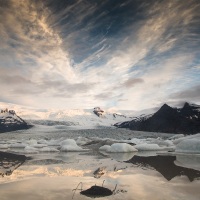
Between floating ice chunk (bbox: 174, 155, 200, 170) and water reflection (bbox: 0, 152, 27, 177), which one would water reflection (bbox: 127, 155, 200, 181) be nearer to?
floating ice chunk (bbox: 174, 155, 200, 170)

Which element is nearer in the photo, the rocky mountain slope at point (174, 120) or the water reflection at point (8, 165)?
the water reflection at point (8, 165)

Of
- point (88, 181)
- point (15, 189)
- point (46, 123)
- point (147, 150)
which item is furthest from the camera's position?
point (46, 123)

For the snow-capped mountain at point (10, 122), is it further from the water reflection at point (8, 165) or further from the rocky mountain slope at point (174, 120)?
the water reflection at point (8, 165)

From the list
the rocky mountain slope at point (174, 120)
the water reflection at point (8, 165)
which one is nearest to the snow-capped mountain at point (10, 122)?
the rocky mountain slope at point (174, 120)

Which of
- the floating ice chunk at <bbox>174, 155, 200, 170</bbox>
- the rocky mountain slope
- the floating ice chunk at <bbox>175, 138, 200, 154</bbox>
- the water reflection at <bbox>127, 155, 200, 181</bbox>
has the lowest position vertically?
the water reflection at <bbox>127, 155, 200, 181</bbox>

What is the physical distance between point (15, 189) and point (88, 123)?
11278 centimetres

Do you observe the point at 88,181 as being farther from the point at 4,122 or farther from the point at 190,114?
the point at 4,122

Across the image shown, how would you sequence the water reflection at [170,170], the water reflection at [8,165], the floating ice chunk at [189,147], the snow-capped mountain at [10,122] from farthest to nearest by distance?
the snow-capped mountain at [10,122] < the floating ice chunk at [189,147] < the water reflection at [8,165] < the water reflection at [170,170]

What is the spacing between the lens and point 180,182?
23.5ft

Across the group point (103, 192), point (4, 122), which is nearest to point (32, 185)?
point (103, 192)

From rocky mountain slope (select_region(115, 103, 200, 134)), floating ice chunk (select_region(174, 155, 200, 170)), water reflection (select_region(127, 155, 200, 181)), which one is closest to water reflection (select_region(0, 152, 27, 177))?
water reflection (select_region(127, 155, 200, 181))

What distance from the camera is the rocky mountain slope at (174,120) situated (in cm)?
7831

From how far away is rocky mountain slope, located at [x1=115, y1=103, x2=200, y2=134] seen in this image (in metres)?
78.3

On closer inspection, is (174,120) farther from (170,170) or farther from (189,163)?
(170,170)
